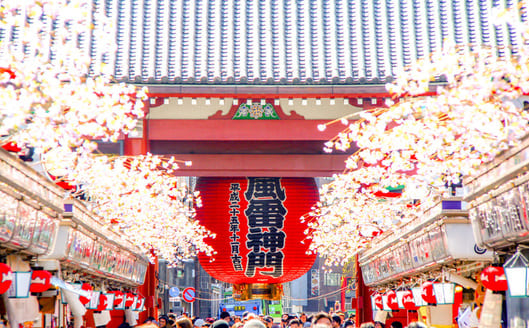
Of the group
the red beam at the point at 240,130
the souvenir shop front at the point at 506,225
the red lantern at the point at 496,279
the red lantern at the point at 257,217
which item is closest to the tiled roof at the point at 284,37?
the red beam at the point at 240,130

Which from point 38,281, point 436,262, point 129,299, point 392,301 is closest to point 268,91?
point 392,301

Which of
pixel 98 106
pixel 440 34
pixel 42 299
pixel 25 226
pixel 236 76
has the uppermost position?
pixel 440 34

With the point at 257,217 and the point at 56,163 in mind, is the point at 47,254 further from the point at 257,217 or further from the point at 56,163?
the point at 257,217

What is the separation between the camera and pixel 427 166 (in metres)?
7.97

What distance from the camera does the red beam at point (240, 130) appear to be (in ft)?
52.2

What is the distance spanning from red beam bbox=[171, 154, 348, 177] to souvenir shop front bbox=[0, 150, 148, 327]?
8.14 ft

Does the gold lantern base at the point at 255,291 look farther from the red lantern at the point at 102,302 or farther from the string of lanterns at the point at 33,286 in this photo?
the red lantern at the point at 102,302

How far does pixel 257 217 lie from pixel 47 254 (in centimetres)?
874

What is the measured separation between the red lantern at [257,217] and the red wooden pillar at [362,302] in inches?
138

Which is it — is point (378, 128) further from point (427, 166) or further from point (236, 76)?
point (236, 76)

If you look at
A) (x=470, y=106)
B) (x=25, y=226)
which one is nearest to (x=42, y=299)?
(x=25, y=226)

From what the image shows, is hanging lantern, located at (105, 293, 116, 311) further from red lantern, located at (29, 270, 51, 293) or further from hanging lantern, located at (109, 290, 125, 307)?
red lantern, located at (29, 270, 51, 293)

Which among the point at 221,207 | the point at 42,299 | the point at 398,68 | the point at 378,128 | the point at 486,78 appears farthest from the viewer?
the point at 221,207

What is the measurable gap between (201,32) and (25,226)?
402 inches
